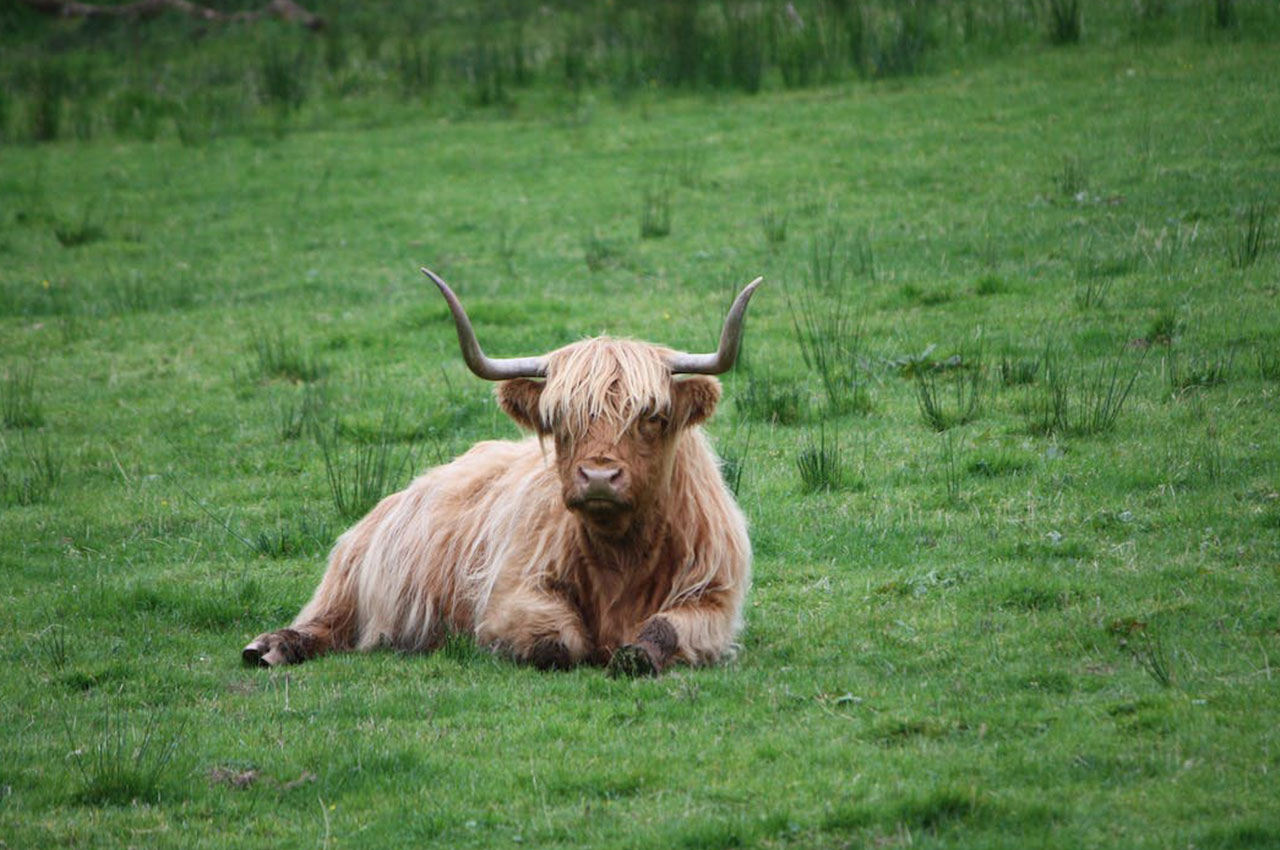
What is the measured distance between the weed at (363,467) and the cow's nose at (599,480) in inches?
101

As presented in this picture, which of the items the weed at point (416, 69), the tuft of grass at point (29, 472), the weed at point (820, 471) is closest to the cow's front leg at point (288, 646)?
the weed at point (820, 471)

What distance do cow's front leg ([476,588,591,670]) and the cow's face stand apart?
0.33 m

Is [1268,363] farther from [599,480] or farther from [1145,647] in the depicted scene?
[599,480]

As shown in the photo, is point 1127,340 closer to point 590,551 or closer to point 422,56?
point 590,551

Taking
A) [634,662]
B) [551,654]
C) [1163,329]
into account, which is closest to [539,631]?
[551,654]

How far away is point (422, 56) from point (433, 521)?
13.5m

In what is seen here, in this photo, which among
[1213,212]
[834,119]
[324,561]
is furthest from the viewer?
[834,119]

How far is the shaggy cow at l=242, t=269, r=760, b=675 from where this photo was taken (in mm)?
5406

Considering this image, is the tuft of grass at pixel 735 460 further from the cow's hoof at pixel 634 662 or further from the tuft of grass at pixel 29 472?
the tuft of grass at pixel 29 472

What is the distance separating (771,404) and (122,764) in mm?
4735

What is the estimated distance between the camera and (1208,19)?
1503 centimetres

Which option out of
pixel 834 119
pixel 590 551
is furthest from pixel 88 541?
pixel 834 119

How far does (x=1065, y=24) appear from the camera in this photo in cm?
1556

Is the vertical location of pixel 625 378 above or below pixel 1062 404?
above
